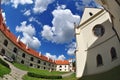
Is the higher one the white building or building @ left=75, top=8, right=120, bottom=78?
the white building

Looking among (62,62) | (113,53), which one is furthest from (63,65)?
(113,53)

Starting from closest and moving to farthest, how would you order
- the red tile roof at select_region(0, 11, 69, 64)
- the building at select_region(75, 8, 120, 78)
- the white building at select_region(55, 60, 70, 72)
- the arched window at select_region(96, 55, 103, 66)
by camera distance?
1. the building at select_region(75, 8, 120, 78)
2. the arched window at select_region(96, 55, 103, 66)
3. the red tile roof at select_region(0, 11, 69, 64)
4. the white building at select_region(55, 60, 70, 72)

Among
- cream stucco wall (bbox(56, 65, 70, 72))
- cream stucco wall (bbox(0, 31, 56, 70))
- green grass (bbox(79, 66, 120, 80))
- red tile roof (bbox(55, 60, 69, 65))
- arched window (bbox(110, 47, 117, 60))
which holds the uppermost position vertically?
red tile roof (bbox(55, 60, 69, 65))

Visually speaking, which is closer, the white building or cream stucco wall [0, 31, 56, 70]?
cream stucco wall [0, 31, 56, 70]

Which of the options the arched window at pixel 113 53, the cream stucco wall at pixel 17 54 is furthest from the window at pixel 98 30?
the cream stucco wall at pixel 17 54

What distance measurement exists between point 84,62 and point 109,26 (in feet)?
25.9

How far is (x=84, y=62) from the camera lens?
3753 centimetres

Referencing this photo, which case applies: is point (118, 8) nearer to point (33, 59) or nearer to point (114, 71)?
point (114, 71)

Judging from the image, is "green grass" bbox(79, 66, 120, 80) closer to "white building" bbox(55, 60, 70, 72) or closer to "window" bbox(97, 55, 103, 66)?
"window" bbox(97, 55, 103, 66)

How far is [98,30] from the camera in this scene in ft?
124

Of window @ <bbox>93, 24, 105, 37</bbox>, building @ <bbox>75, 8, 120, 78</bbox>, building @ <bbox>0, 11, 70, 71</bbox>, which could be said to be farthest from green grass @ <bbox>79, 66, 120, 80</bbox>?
building @ <bbox>0, 11, 70, 71</bbox>

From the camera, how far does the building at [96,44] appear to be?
3341 cm

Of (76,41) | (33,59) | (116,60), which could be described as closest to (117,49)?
(116,60)

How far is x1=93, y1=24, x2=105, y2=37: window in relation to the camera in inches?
1463
